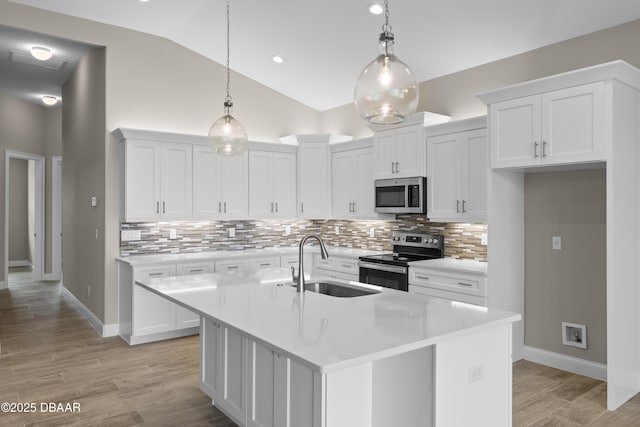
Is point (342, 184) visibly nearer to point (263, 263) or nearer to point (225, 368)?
point (263, 263)

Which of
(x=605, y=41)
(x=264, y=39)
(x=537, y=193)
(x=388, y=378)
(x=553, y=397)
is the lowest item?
(x=553, y=397)

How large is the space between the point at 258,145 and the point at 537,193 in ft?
11.3

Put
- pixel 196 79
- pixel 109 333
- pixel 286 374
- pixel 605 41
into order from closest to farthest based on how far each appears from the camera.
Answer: pixel 286 374 → pixel 605 41 → pixel 109 333 → pixel 196 79

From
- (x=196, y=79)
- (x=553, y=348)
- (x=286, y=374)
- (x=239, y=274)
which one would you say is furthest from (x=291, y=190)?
(x=286, y=374)

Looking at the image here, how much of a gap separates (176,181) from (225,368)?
10.1 ft

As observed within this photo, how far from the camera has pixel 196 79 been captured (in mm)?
5953

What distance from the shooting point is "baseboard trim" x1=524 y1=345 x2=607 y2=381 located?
3924 millimetres

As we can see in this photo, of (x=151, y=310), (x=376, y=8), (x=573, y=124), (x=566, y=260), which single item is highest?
(x=376, y=8)

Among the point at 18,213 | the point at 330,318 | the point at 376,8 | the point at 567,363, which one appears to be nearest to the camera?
the point at 330,318

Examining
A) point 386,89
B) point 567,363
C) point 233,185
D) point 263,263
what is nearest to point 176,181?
point 233,185

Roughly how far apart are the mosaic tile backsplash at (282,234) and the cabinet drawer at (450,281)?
61cm

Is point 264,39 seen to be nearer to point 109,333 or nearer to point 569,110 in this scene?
point 569,110

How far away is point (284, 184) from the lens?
6379mm

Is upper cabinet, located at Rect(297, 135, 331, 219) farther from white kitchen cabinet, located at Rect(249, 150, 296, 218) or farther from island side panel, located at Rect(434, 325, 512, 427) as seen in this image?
island side panel, located at Rect(434, 325, 512, 427)
